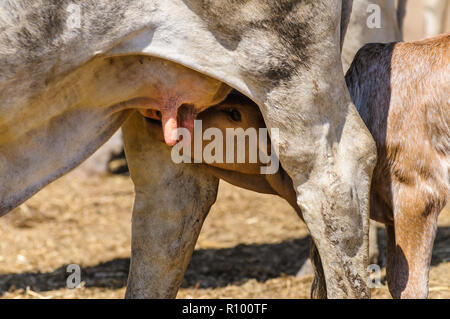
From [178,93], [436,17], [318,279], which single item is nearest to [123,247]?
[318,279]

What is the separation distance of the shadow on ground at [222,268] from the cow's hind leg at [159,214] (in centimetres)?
142

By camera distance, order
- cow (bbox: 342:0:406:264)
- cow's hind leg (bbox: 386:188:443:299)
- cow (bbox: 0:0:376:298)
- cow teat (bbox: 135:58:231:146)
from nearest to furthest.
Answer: cow (bbox: 0:0:376:298)
cow teat (bbox: 135:58:231:146)
cow's hind leg (bbox: 386:188:443:299)
cow (bbox: 342:0:406:264)

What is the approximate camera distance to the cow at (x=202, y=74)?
11.2ft

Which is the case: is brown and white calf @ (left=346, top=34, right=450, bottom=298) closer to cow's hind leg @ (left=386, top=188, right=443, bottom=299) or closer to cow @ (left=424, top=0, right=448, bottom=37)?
cow's hind leg @ (left=386, top=188, right=443, bottom=299)

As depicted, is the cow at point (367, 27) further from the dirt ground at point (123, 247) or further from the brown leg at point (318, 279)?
the dirt ground at point (123, 247)

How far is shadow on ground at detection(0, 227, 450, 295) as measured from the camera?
5965mm

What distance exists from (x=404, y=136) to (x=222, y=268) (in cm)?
265

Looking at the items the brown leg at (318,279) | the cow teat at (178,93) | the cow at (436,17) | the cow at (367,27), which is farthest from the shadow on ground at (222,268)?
the cow at (436,17)

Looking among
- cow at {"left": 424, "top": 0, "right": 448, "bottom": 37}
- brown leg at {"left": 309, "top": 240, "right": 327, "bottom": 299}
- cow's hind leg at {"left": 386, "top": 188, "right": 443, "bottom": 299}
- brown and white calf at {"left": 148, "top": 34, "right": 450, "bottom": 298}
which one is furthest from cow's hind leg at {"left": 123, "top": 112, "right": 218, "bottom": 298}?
cow at {"left": 424, "top": 0, "right": 448, "bottom": 37}

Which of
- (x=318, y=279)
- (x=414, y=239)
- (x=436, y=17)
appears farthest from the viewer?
(x=436, y=17)

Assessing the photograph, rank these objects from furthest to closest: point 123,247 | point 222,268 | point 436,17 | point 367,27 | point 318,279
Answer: point 436,17
point 123,247
point 222,268
point 367,27
point 318,279

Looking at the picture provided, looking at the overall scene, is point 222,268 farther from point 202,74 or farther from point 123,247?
point 202,74

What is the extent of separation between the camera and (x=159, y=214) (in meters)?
4.48
